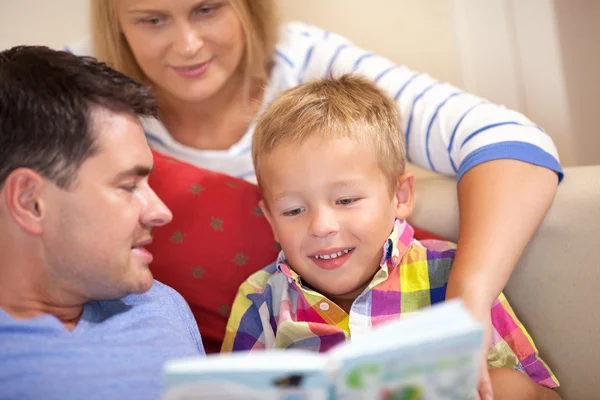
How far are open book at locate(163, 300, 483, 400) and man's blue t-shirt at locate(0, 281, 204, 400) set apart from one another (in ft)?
0.92

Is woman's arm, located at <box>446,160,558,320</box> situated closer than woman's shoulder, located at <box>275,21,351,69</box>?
Yes

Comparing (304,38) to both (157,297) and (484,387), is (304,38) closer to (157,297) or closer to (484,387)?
(157,297)

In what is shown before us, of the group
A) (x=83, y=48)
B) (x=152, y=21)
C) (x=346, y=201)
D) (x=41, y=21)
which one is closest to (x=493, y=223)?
(x=346, y=201)

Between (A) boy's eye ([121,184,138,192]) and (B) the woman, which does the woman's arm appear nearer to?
(B) the woman

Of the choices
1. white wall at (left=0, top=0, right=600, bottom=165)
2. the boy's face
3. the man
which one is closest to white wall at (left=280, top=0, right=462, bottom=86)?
white wall at (left=0, top=0, right=600, bottom=165)

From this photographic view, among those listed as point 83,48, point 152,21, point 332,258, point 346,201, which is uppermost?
point 152,21

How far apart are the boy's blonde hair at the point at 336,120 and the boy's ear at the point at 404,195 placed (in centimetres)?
2

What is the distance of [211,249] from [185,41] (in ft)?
1.52

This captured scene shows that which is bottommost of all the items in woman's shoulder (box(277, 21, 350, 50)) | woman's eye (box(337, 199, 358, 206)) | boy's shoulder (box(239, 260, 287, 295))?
boy's shoulder (box(239, 260, 287, 295))

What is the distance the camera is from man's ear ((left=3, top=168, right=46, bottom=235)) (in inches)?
38.3

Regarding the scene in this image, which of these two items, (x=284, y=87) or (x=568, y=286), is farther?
(x=284, y=87)

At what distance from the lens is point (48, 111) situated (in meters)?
0.98

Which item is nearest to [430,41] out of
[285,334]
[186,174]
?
[186,174]

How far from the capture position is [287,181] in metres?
1.21
